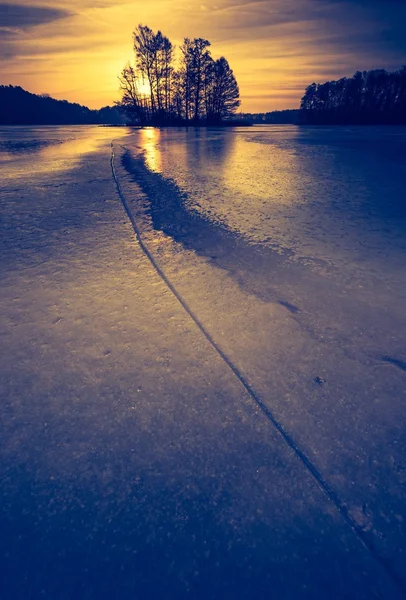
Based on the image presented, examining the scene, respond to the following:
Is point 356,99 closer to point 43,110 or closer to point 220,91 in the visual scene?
point 220,91

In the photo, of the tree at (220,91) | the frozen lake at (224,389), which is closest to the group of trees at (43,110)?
the tree at (220,91)

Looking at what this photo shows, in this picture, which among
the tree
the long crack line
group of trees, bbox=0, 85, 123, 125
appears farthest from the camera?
group of trees, bbox=0, 85, 123, 125

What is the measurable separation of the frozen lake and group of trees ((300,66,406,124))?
47.2m

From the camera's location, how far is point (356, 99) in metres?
45.9

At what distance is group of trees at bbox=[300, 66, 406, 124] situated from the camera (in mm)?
42237

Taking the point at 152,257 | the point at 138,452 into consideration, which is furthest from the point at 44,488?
the point at 152,257

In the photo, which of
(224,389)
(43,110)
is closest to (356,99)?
(224,389)

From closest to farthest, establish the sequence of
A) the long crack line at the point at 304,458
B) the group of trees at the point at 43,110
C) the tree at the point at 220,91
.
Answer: the long crack line at the point at 304,458 → the tree at the point at 220,91 → the group of trees at the point at 43,110

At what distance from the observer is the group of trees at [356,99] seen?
4224 cm

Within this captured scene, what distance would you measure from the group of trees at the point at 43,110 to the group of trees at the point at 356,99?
5043cm

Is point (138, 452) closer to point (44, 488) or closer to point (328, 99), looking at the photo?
point (44, 488)

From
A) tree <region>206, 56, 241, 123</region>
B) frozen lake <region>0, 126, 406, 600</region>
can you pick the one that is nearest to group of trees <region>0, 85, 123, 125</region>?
tree <region>206, 56, 241, 123</region>

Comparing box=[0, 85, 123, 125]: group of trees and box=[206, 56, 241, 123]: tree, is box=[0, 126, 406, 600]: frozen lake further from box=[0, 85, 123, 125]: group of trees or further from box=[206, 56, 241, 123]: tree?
box=[0, 85, 123, 125]: group of trees

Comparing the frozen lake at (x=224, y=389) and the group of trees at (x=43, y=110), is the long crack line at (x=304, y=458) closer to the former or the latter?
the frozen lake at (x=224, y=389)
